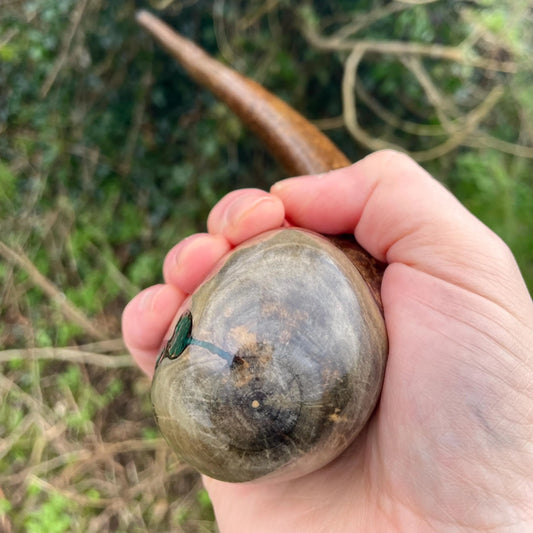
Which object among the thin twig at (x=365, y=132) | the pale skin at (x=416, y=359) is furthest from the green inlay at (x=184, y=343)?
the thin twig at (x=365, y=132)

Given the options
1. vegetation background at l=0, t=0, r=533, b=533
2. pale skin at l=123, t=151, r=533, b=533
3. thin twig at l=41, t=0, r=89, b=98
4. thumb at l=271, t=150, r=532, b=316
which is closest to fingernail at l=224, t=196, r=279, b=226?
pale skin at l=123, t=151, r=533, b=533

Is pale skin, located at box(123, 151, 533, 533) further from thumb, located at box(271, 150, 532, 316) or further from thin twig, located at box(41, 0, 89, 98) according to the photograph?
thin twig, located at box(41, 0, 89, 98)

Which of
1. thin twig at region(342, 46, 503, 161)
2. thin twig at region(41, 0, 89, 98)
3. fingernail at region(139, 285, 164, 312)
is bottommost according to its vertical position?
thin twig at region(342, 46, 503, 161)

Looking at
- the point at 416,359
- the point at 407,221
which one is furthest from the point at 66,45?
the point at 416,359

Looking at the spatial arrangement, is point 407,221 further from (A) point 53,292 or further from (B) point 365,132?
(A) point 53,292

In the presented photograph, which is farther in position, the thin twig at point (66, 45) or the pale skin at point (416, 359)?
the thin twig at point (66, 45)

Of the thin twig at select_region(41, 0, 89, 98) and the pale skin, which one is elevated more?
the thin twig at select_region(41, 0, 89, 98)

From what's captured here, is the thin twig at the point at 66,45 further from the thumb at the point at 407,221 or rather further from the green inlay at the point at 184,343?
the green inlay at the point at 184,343
